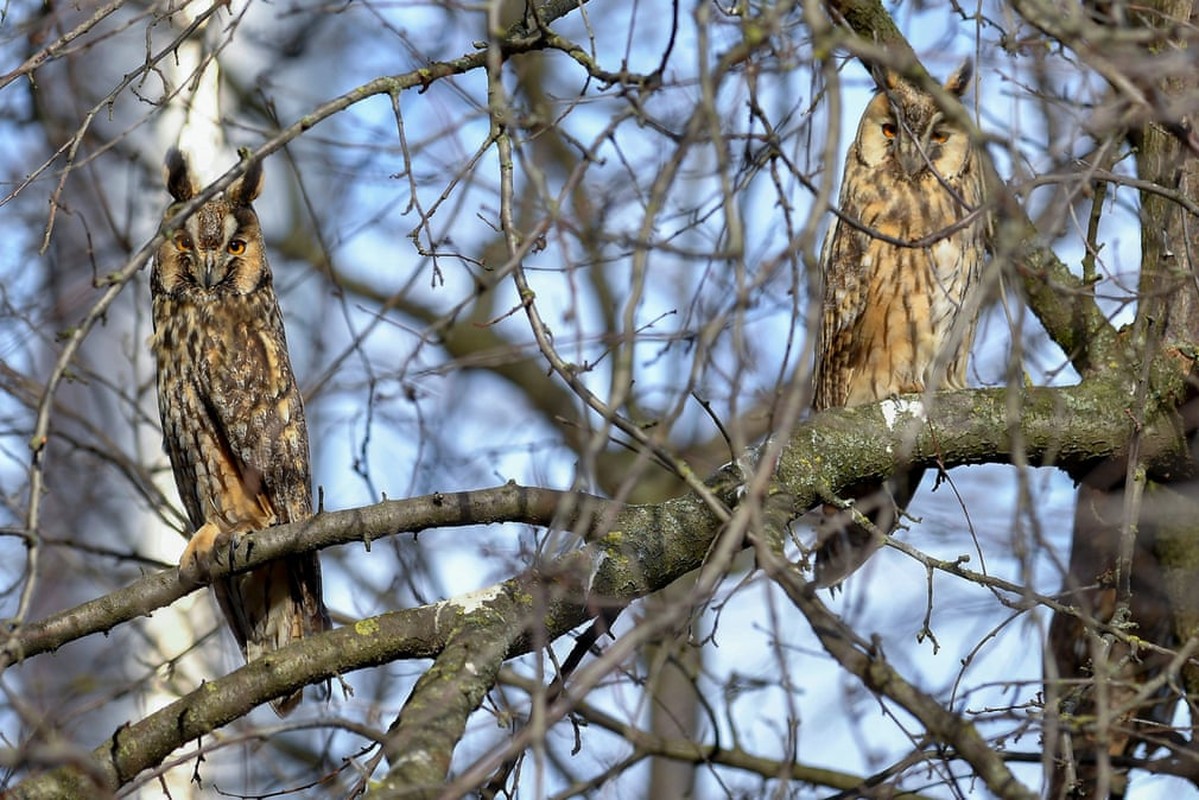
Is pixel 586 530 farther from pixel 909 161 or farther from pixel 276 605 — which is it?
pixel 909 161

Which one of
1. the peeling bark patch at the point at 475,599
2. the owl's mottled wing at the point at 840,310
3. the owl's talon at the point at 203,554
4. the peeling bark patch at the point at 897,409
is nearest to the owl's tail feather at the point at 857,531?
the peeling bark patch at the point at 897,409

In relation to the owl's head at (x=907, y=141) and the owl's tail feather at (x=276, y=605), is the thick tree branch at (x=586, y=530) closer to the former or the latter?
the owl's tail feather at (x=276, y=605)

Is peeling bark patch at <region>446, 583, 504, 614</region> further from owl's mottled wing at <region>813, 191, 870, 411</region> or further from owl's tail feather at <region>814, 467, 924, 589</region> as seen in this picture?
owl's mottled wing at <region>813, 191, 870, 411</region>

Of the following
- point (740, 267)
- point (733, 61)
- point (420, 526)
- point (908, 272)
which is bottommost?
point (740, 267)

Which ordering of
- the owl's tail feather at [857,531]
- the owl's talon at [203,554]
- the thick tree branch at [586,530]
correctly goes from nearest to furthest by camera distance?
the thick tree branch at [586,530]
the owl's talon at [203,554]
the owl's tail feather at [857,531]

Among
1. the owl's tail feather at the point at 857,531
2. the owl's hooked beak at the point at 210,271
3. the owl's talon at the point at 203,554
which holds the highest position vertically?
the owl's hooked beak at the point at 210,271

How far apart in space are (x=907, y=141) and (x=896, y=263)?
40cm

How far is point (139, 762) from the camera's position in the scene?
2.88m

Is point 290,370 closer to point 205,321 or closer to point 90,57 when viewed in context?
point 205,321

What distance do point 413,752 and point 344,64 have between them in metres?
7.74

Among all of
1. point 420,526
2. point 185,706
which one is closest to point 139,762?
point 185,706

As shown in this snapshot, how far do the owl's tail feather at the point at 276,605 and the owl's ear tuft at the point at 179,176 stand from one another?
1.19 m

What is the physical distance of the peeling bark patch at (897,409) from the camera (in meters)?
3.49

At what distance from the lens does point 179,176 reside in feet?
14.0
